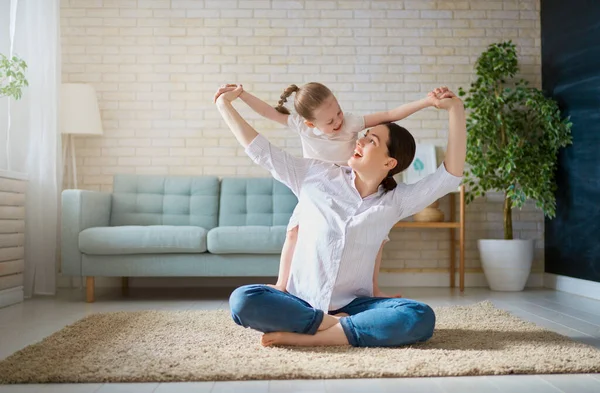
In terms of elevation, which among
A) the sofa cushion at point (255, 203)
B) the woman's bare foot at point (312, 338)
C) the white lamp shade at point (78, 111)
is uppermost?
the white lamp shade at point (78, 111)

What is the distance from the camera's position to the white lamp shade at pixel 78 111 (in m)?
4.44

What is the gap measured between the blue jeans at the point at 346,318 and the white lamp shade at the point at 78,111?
2.79 m

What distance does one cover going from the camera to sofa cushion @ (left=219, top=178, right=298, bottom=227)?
14.6 feet

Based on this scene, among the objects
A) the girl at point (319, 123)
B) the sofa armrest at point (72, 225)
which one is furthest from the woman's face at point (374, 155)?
the sofa armrest at point (72, 225)

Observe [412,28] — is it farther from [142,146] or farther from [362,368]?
[362,368]

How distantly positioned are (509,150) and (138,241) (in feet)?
8.69

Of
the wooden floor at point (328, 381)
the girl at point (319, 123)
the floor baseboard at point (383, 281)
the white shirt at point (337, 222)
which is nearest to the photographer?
the wooden floor at point (328, 381)

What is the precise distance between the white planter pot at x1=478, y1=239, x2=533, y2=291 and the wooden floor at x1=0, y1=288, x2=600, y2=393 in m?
0.14

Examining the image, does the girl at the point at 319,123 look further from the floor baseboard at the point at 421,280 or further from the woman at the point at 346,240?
the floor baseboard at the point at 421,280

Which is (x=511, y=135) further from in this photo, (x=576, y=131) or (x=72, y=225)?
(x=72, y=225)

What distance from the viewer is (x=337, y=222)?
7.21 ft

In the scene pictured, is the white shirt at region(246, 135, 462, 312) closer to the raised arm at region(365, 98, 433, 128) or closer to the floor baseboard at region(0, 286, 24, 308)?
the raised arm at region(365, 98, 433, 128)

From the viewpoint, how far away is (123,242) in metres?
3.81

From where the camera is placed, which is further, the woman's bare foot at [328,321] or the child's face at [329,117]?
the child's face at [329,117]
